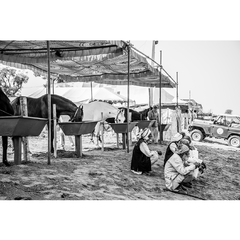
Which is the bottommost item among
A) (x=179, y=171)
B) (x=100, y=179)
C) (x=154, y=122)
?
(x=100, y=179)

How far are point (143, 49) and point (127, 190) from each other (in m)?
2.74

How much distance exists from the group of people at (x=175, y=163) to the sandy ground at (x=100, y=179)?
5.1 inches

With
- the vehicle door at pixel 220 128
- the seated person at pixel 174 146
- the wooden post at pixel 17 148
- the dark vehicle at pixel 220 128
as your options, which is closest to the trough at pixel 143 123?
the dark vehicle at pixel 220 128

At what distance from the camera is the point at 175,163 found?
4582mm

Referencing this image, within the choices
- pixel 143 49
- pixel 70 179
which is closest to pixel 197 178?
pixel 70 179

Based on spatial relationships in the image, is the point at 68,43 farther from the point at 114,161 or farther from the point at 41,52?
the point at 114,161

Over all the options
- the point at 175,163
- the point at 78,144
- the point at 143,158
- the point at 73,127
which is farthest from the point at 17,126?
the point at 175,163

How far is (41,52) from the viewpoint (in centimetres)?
629

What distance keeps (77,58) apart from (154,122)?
2341 millimetres

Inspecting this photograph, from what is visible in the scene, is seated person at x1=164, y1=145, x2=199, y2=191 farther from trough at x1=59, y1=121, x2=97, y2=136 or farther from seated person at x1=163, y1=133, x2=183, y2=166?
trough at x1=59, y1=121, x2=97, y2=136

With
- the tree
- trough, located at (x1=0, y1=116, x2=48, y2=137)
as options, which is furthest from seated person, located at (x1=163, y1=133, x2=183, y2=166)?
the tree

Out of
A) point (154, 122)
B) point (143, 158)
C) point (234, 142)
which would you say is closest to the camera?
point (143, 158)

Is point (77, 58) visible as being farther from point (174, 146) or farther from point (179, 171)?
point (179, 171)

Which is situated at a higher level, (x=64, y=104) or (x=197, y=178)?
(x=64, y=104)
